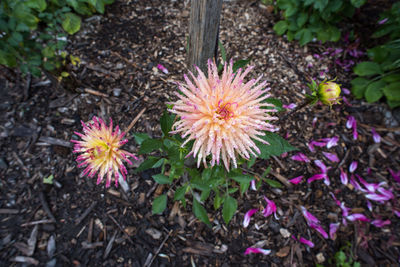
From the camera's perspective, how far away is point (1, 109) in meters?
2.33

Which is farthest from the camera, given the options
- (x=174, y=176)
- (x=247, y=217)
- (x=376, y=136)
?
(x=376, y=136)

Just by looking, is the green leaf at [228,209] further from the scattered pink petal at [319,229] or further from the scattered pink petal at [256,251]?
the scattered pink petal at [319,229]

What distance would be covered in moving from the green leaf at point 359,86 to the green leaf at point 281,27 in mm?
896

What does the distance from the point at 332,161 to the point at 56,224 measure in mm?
2423

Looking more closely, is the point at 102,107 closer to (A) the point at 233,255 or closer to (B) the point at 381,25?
(A) the point at 233,255

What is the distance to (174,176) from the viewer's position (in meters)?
1.59

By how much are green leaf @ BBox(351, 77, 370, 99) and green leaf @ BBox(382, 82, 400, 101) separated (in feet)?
0.57

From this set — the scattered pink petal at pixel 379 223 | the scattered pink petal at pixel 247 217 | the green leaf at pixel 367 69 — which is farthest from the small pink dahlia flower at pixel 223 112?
the green leaf at pixel 367 69

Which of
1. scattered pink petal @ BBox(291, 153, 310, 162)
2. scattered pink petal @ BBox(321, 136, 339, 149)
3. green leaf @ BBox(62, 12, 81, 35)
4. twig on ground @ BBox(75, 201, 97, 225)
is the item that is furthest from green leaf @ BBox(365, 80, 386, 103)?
green leaf @ BBox(62, 12, 81, 35)

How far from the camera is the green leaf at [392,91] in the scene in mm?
2273

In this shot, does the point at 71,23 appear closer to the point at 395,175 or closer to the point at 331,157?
the point at 331,157

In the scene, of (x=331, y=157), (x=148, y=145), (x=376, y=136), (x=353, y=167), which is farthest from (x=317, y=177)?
(x=148, y=145)

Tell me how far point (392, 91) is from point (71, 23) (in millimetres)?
3240

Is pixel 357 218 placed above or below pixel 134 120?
below
